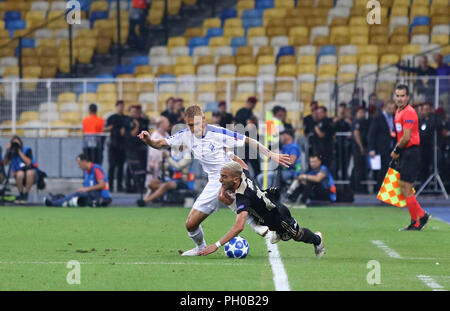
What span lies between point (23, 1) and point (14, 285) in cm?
2613

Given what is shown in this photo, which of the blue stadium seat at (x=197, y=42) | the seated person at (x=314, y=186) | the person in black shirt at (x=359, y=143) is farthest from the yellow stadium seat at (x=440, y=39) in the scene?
the seated person at (x=314, y=186)

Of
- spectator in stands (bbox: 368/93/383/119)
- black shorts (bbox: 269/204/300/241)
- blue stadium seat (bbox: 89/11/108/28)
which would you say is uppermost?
blue stadium seat (bbox: 89/11/108/28)

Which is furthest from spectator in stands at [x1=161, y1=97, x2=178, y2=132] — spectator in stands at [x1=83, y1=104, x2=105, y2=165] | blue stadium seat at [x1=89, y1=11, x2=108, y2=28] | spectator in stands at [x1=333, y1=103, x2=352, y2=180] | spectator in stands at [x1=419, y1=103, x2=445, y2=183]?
blue stadium seat at [x1=89, y1=11, x2=108, y2=28]

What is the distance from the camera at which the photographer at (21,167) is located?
21688mm

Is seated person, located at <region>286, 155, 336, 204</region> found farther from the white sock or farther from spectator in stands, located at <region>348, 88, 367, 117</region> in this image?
the white sock

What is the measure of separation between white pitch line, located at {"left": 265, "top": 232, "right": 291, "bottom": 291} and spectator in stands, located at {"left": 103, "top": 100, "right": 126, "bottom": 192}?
37.3 feet

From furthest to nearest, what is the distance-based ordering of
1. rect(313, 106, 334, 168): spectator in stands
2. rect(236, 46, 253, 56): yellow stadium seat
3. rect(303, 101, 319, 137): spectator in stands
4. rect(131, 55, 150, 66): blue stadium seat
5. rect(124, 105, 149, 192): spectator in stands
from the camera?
rect(131, 55, 150, 66): blue stadium seat, rect(236, 46, 253, 56): yellow stadium seat, rect(124, 105, 149, 192): spectator in stands, rect(303, 101, 319, 137): spectator in stands, rect(313, 106, 334, 168): spectator in stands

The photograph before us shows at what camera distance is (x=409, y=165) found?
14969 mm

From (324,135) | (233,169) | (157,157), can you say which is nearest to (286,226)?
(233,169)

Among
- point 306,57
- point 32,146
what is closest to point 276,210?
point 32,146

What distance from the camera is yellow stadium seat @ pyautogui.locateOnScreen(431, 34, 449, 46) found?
27477 mm

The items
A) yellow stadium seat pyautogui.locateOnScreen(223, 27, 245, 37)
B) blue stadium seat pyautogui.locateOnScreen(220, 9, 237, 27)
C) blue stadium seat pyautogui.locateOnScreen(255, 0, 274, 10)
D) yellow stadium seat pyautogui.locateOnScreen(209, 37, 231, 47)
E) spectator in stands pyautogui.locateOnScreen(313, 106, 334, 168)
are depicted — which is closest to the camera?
spectator in stands pyautogui.locateOnScreen(313, 106, 334, 168)
